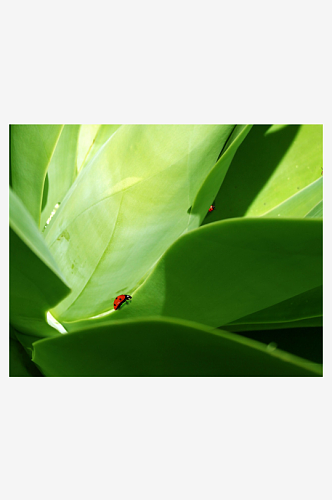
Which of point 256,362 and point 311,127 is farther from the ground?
point 311,127

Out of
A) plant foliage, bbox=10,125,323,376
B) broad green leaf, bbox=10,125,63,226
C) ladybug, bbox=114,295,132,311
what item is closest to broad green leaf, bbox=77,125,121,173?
plant foliage, bbox=10,125,323,376

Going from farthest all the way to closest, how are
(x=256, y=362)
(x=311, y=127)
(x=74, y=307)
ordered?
(x=311, y=127) < (x=74, y=307) < (x=256, y=362)

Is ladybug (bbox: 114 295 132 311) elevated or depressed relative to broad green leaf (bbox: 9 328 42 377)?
elevated

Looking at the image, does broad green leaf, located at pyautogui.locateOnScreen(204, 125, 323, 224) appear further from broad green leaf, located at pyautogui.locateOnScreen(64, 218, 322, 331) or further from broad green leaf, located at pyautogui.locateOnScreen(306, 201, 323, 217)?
broad green leaf, located at pyautogui.locateOnScreen(64, 218, 322, 331)

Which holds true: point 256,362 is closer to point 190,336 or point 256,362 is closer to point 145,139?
point 190,336

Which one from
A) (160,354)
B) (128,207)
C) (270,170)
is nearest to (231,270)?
(160,354)
